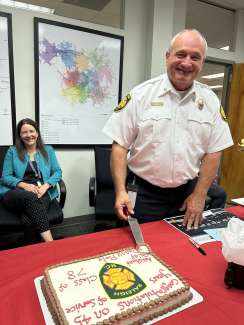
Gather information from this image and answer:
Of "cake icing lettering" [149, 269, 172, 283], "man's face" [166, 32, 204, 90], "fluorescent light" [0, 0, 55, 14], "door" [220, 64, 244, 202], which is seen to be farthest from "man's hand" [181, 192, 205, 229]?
"door" [220, 64, 244, 202]

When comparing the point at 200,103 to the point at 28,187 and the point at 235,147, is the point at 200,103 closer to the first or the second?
the point at 28,187

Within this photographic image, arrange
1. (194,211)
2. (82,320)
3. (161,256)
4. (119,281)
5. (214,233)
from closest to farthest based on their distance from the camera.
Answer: (82,320) → (119,281) → (161,256) → (214,233) → (194,211)

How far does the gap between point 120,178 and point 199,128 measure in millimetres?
466

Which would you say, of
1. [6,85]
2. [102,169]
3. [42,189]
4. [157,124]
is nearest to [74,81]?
[6,85]

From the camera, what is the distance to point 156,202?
1.34m

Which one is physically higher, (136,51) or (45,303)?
(136,51)

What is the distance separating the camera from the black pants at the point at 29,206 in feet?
6.66

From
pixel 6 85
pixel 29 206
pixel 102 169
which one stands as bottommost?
pixel 29 206

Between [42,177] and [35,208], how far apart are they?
16.3 inches

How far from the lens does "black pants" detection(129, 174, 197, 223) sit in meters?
1.34

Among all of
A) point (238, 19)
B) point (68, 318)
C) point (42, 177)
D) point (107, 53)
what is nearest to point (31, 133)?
point (42, 177)

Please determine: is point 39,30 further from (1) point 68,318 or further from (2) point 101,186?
(1) point 68,318

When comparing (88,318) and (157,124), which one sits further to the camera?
(157,124)

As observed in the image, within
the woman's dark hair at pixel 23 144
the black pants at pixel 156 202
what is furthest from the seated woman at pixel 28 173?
the black pants at pixel 156 202
